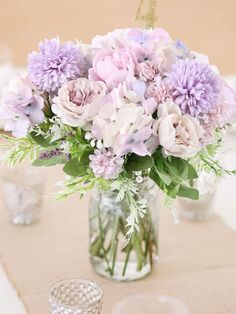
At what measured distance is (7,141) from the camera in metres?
1.25

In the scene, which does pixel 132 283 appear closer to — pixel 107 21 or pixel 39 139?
pixel 39 139

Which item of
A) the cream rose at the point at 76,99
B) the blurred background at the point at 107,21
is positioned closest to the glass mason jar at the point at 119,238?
the cream rose at the point at 76,99

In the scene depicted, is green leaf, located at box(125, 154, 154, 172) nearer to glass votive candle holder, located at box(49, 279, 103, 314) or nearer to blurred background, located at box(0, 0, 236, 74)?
glass votive candle holder, located at box(49, 279, 103, 314)

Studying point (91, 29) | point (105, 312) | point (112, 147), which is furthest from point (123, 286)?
point (91, 29)

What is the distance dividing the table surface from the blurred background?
2.37 meters

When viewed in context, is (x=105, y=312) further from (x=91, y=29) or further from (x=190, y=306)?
(x=91, y=29)

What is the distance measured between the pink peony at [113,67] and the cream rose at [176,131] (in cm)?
8

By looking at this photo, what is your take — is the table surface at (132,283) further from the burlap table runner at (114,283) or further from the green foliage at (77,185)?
the green foliage at (77,185)

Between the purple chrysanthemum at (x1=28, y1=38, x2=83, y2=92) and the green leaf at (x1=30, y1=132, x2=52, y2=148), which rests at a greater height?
the purple chrysanthemum at (x1=28, y1=38, x2=83, y2=92)

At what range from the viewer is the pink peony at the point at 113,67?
1.12 meters

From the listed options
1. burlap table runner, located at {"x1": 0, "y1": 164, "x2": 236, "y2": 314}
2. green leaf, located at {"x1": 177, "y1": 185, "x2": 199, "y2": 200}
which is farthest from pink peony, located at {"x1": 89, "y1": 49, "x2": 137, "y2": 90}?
burlap table runner, located at {"x1": 0, "y1": 164, "x2": 236, "y2": 314}

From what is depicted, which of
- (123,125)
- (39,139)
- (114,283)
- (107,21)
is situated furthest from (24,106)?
(107,21)

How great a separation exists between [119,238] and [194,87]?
354mm

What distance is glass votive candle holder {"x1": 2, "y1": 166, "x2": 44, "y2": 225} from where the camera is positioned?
1510mm
